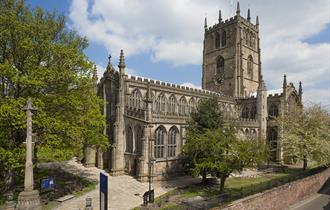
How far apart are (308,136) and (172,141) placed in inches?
627

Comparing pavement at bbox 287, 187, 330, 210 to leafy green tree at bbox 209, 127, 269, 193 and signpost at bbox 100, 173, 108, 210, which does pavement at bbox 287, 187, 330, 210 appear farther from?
signpost at bbox 100, 173, 108, 210

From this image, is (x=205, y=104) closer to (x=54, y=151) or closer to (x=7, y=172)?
(x=54, y=151)

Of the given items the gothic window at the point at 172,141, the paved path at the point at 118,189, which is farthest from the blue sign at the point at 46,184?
the gothic window at the point at 172,141

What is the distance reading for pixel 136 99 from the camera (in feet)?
103

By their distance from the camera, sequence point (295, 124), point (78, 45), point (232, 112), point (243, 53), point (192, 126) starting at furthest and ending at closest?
point (243, 53), point (232, 112), point (295, 124), point (192, 126), point (78, 45)

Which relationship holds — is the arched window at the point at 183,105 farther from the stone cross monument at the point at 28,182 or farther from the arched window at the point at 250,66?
the stone cross monument at the point at 28,182

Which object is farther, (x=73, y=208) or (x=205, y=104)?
(x=205, y=104)

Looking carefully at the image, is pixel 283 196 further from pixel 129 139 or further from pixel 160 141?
pixel 129 139

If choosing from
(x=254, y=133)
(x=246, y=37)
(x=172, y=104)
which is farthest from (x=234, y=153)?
(x=246, y=37)

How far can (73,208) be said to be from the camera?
55.8 feet

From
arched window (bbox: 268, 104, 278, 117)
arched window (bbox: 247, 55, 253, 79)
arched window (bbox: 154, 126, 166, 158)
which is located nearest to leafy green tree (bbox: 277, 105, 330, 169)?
arched window (bbox: 268, 104, 278, 117)

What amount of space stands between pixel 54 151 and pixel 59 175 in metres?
9.66

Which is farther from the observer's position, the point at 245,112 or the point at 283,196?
the point at 245,112

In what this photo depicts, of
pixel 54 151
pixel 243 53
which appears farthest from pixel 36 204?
pixel 243 53
